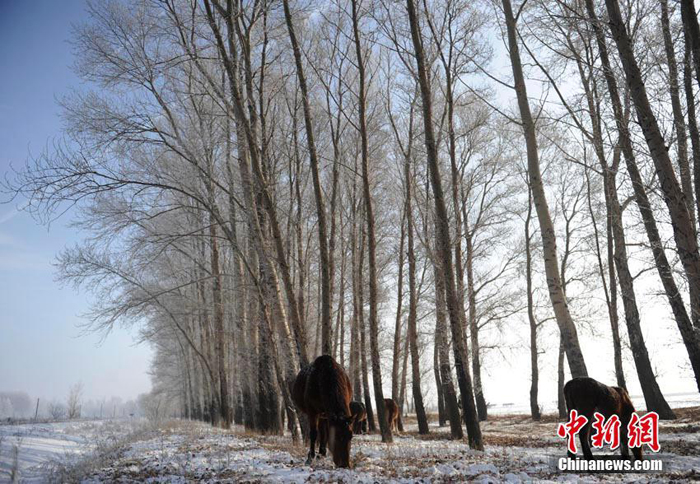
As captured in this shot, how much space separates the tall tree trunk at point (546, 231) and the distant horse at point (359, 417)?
683 centimetres

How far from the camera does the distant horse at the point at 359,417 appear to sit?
47.1 ft

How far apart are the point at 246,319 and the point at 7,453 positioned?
8024 millimetres

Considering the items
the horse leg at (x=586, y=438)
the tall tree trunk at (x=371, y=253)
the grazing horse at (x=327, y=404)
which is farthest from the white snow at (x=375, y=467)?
the tall tree trunk at (x=371, y=253)

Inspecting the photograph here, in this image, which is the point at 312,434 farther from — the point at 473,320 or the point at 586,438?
the point at 473,320

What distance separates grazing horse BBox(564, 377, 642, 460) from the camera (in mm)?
7047

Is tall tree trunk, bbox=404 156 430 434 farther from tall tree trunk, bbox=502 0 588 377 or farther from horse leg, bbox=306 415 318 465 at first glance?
horse leg, bbox=306 415 318 465

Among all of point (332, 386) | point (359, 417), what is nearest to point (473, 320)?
point (359, 417)

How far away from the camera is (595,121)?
38.8 ft

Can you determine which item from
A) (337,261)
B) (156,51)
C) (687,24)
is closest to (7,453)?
(156,51)

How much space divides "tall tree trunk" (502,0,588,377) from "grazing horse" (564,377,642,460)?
3.20 ft

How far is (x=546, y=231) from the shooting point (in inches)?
347

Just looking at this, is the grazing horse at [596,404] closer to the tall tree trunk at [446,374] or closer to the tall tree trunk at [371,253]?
the tall tree trunk at [446,374]

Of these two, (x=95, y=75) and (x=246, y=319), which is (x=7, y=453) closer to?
(x=246, y=319)

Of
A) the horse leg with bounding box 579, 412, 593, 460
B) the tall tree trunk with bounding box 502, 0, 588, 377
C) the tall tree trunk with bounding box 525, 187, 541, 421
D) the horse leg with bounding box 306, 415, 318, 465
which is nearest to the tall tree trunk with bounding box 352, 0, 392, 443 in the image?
the tall tree trunk with bounding box 502, 0, 588, 377
